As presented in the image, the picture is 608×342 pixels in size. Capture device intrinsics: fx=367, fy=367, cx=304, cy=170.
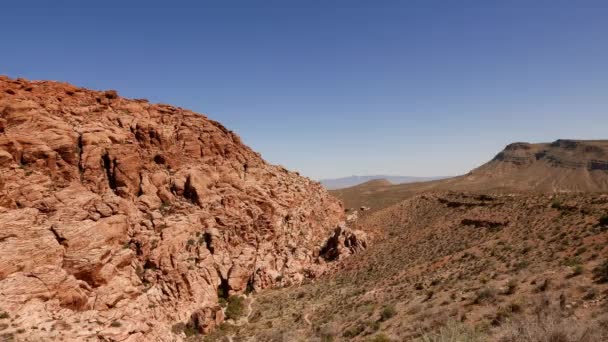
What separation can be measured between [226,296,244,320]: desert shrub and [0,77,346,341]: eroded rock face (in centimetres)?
101

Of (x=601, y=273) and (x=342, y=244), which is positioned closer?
(x=601, y=273)

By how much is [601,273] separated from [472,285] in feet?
22.1

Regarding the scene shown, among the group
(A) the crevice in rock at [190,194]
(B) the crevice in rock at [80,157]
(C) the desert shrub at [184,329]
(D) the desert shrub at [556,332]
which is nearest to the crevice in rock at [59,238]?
(B) the crevice in rock at [80,157]

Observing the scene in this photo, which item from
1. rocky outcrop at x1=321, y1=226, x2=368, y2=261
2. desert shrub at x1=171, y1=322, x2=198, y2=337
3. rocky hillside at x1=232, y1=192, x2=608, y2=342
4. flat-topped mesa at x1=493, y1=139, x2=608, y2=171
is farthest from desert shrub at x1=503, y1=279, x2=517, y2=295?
flat-topped mesa at x1=493, y1=139, x2=608, y2=171

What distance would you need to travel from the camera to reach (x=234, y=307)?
32219 mm

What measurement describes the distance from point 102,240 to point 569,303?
29.7 meters

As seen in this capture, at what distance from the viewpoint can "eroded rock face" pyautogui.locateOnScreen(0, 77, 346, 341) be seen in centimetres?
2425

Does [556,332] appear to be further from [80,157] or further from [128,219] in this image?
[80,157]

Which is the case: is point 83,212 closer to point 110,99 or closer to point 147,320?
point 147,320

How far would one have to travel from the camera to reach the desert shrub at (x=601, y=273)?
713 inches

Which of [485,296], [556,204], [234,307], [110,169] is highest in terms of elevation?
[110,169]

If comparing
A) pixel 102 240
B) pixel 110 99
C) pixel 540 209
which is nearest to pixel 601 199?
pixel 540 209

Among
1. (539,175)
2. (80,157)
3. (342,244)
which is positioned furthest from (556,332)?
(539,175)

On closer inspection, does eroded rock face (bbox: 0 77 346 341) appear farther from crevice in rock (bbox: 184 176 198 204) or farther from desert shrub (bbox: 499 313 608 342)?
desert shrub (bbox: 499 313 608 342)
